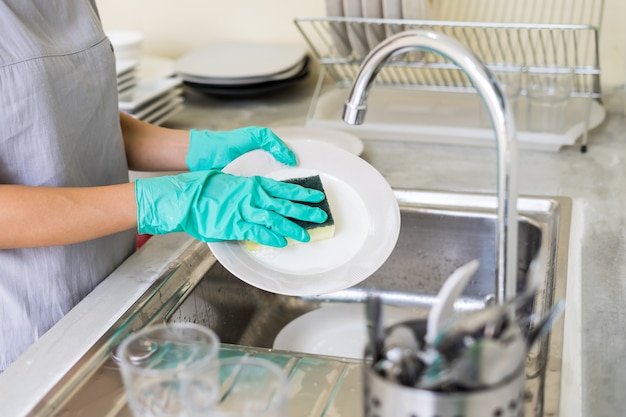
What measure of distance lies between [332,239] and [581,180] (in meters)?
0.59

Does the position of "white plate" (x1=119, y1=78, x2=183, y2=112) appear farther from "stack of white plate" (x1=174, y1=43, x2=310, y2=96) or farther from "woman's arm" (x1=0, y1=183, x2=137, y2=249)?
"woman's arm" (x1=0, y1=183, x2=137, y2=249)

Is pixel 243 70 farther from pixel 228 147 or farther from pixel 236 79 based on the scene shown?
pixel 228 147

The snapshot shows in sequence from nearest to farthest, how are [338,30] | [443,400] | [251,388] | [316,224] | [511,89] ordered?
1. [443,400]
2. [251,388]
3. [316,224]
4. [511,89]
5. [338,30]

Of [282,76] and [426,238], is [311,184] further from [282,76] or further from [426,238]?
[282,76]

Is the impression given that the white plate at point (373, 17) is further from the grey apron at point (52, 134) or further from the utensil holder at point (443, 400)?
the utensil holder at point (443, 400)

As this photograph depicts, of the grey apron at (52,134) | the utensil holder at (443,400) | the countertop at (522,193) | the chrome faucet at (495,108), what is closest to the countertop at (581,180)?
the countertop at (522,193)

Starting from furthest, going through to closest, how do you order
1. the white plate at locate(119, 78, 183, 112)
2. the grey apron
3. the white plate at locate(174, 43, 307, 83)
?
the white plate at locate(174, 43, 307, 83)
the white plate at locate(119, 78, 183, 112)
the grey apron

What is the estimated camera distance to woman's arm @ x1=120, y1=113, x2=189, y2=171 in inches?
51.0

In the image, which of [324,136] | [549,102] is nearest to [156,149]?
[324,136]

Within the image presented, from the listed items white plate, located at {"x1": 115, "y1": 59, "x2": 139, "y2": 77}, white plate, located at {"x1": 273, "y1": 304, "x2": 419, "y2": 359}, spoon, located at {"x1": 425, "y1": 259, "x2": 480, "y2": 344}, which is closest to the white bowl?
white plate, located at {"x1": 115, "y1": 59, "x2": 139, "y2": 77}

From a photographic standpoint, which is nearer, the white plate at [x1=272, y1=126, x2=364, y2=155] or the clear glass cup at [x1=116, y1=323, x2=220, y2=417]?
the clear glass cup at [x1=116, y1=323, x2=220, y2=417]

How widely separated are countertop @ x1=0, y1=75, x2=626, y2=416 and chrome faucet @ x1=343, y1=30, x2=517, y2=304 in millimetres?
169

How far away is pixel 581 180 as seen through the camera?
145 centimetres

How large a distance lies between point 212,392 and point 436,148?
108 cm
